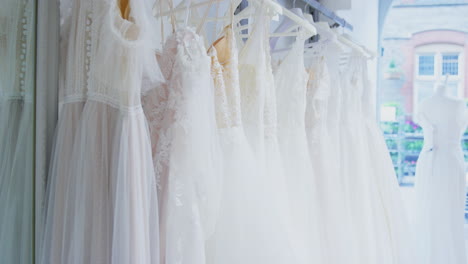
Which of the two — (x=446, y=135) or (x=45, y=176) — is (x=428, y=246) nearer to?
(x=446, y=135)

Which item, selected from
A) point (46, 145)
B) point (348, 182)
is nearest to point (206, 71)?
point (46, 145)

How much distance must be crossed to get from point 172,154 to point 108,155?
0.14 m

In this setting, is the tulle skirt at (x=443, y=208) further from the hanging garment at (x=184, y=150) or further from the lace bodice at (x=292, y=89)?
the hanging garment at (x=184, y=150)

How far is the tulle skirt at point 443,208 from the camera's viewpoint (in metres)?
2.61

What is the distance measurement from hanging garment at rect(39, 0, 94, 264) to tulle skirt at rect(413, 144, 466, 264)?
8.33 ft

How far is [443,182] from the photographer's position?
2.66 metres

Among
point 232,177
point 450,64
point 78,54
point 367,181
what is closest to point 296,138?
point 232,177

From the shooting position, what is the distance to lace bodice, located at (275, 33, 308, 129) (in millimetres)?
1354

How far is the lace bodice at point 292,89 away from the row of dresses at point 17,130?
85 centimetres

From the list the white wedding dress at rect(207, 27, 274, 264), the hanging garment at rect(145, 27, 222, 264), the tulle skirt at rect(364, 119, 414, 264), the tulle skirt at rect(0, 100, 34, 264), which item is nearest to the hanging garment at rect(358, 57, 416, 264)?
the tulle skirt at rect(364, 119, 414, 264)

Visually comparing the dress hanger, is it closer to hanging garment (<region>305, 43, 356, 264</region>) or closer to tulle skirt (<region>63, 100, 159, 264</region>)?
tulle skirt (<region>63, 100, 159, 264</region>)

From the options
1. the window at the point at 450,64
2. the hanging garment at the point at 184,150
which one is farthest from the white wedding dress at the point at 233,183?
the window at the point at 450,64

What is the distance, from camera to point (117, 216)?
0.69 meters

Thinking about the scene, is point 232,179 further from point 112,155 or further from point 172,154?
point 112,155
